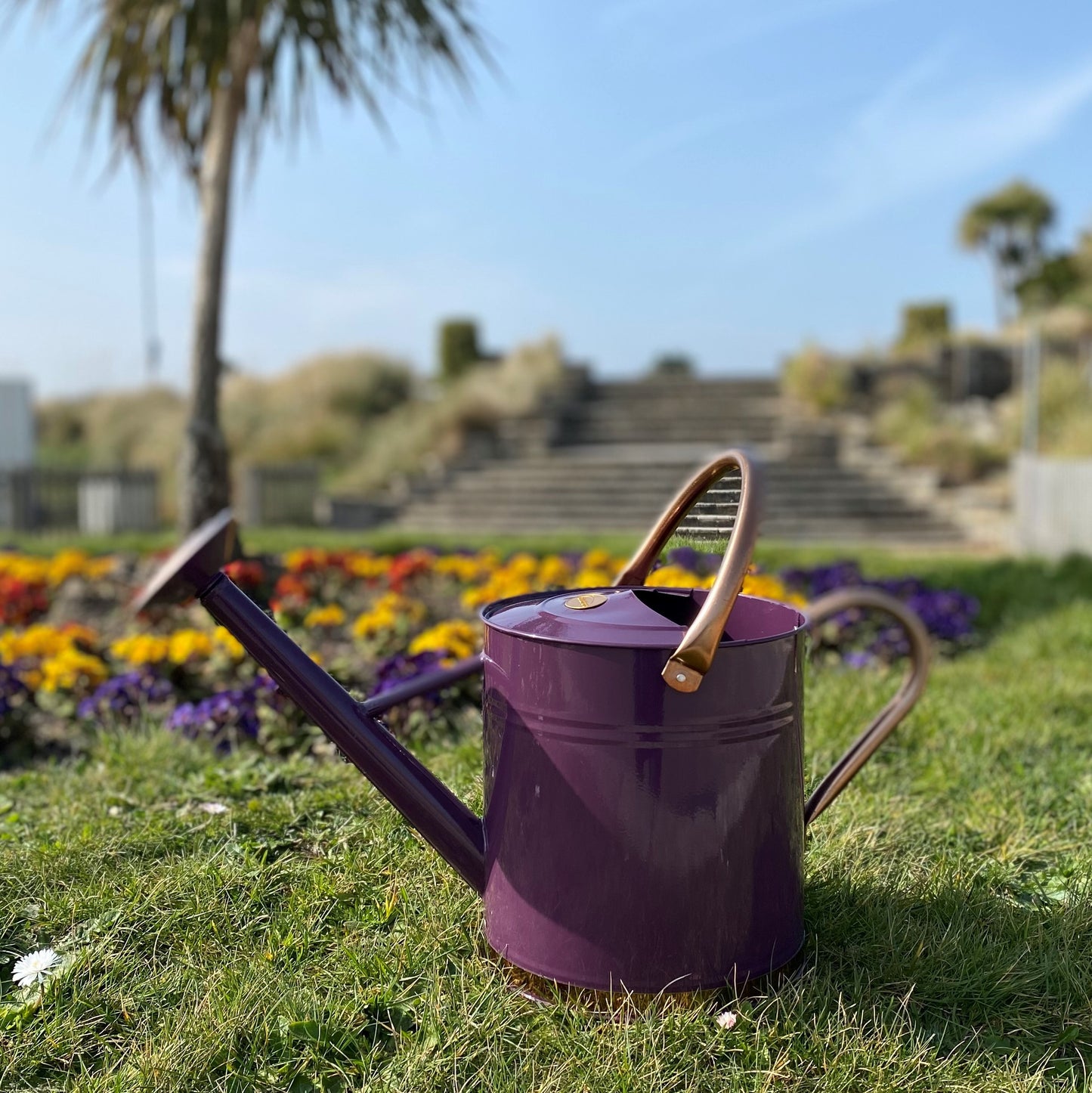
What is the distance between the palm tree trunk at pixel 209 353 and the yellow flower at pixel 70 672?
111 inches

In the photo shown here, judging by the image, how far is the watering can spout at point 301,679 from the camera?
1.70 meters

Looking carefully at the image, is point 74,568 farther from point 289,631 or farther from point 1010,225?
point 1010,225

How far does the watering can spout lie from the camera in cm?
170

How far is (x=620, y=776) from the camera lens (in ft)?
5.20

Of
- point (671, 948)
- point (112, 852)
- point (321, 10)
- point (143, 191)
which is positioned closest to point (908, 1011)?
point (671, 948)

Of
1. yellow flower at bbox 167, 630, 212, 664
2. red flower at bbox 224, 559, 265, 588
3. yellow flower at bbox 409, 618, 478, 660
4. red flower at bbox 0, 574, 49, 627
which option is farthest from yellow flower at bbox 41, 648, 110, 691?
red flower at bbox 0, 574, 49, 627

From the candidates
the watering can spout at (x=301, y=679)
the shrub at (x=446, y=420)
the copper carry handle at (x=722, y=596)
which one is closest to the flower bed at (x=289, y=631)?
the copper carry handle at (x=722, y=596)

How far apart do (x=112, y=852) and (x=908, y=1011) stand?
5.21ft

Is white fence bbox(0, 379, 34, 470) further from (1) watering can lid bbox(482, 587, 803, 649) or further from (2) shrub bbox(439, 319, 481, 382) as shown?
(1) watering can lid bbox(482, 587, 803, 649)

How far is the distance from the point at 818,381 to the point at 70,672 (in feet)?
39.0

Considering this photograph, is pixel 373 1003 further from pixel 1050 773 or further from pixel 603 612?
pixel 1050 773

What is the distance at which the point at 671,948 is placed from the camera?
163 cm

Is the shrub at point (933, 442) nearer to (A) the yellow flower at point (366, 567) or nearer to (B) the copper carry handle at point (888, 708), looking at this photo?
(A) the yellow flower at point (366, 567)

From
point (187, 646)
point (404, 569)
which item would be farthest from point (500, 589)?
point (187, 646)
